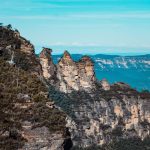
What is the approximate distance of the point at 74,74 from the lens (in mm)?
160625

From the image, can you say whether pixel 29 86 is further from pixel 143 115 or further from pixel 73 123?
pixel 143 115

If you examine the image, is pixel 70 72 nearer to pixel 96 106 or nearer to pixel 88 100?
pixel 88 100

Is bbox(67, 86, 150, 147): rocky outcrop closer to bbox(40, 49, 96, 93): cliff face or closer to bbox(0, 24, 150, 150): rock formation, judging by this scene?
bbox(0, 24, 150, 150): rock formation

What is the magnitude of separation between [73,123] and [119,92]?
35.8m

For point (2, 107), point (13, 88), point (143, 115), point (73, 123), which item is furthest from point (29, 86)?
point (143, 115)

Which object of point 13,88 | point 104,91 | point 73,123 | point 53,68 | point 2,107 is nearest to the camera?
→ point 2,107

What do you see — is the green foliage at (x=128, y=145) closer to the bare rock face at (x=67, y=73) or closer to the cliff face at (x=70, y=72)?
the cliff face at (x=70, y=72)

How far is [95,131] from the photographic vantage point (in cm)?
15525

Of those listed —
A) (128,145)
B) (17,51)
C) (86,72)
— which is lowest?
(128,145)

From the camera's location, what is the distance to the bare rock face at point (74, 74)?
158 metres

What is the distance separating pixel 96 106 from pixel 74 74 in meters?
10.4

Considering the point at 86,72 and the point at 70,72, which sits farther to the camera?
the point at 86,72

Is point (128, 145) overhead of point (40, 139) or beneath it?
beneath

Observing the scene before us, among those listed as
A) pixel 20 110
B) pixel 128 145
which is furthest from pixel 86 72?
pixel 20 110
